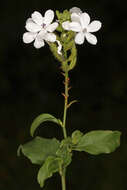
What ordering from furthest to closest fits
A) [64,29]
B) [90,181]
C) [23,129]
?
[23,129]
[90,181]
[64,29]

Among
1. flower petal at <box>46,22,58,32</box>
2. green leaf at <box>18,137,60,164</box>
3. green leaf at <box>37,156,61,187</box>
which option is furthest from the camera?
green leaf at <box>18,137,60,164</box>

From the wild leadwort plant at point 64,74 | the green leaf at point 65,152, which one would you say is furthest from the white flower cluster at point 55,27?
Result: the green leaf at point 65,152

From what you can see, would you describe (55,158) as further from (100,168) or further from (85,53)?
(85,53)

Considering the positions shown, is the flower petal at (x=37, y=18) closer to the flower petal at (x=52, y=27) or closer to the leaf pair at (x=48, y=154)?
the flower petal at (x=52, y=27)

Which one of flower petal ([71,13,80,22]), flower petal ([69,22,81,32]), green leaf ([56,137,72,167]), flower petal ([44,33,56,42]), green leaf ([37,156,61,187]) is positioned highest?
flower petal ([71,13,80,22])

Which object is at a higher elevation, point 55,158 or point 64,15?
point 64,15

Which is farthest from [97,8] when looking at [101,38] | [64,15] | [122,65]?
[64,15]

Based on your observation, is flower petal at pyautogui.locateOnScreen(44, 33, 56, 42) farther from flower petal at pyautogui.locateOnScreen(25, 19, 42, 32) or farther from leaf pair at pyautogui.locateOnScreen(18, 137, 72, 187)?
leaf pair at pyautogui.locateOnScreen(18, 137, 72, 187)

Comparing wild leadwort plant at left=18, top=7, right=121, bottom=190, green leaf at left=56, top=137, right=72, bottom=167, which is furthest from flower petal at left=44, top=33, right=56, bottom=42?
green leaf at left=56, top=137, right=72, bottom=167
